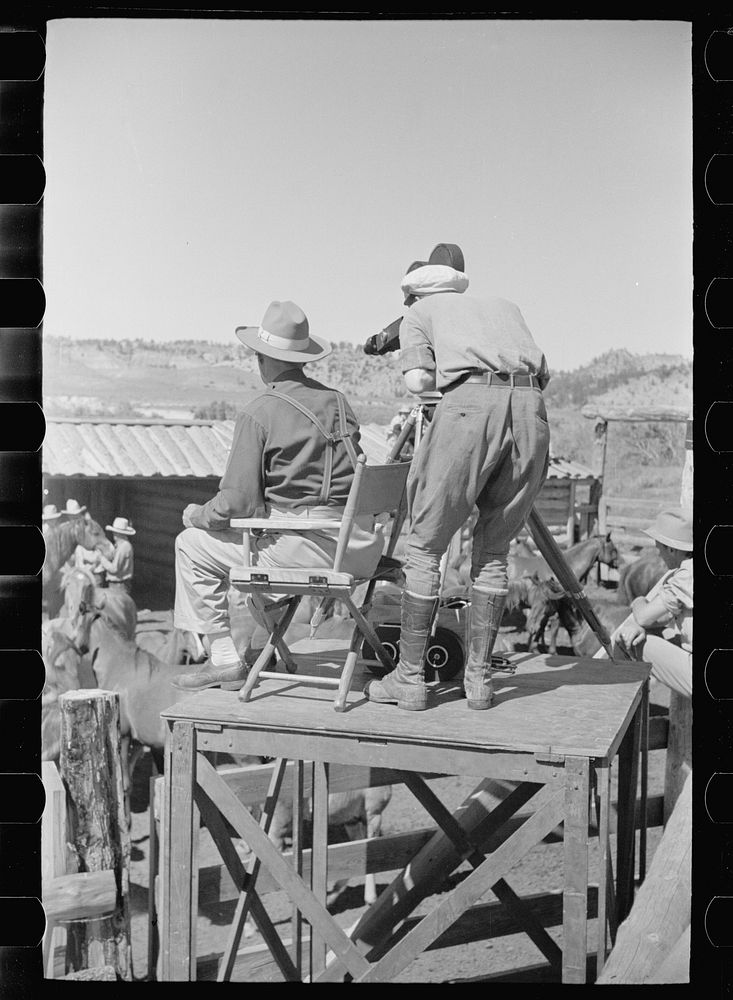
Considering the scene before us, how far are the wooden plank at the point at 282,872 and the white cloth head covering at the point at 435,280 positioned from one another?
1.77m

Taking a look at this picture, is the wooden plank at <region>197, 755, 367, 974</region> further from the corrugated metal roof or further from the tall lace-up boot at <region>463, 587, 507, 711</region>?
the corrugated metal roof

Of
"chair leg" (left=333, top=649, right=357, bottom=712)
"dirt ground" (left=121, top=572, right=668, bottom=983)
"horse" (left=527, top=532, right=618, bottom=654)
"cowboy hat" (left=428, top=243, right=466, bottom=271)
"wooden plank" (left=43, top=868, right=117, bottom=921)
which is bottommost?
"dirt ground" (left=121, top=572, right=668, bottom=983)

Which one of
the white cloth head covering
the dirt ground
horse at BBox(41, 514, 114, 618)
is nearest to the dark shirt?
the white cloth head covering

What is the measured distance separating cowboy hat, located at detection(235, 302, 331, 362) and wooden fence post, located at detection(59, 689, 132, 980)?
1.42 meters

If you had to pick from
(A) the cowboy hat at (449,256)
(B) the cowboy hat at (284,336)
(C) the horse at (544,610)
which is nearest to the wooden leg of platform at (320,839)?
(B) the cowboy hat at (284,336)

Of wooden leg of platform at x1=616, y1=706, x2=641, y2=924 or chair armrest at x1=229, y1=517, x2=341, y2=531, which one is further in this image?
wooden leg of platform at x1=616, y1=706, x2=641, y2=924

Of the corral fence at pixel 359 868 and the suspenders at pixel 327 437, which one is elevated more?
the suspenders at pixel 327 437

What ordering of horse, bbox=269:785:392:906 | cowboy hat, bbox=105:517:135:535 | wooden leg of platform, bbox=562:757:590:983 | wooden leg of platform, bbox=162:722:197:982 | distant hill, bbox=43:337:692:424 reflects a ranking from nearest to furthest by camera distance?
wooden leg of platform, bbox=562:757:590:983 < wooden leg of platform, bbox=162:722:197:982 < horse, bbox=269:785:392:906 < distant hill, bbox=43:337:692:424 < cowboy hat, bbox=105:517:135:535

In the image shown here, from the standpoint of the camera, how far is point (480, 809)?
471cm

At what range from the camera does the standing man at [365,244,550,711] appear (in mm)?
3320

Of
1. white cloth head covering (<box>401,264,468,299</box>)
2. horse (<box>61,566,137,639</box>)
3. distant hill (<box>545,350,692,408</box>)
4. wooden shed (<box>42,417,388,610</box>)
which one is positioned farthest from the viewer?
wooden shed (<box>42,417,388,610</box>)

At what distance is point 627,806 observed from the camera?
14.3 feet

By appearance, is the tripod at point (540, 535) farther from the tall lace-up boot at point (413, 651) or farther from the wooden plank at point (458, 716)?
the wooden plank at point (458, 716)

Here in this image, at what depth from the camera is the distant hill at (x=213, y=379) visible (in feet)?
26.6
